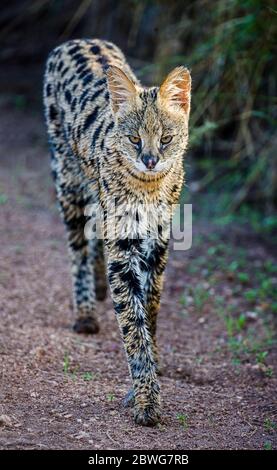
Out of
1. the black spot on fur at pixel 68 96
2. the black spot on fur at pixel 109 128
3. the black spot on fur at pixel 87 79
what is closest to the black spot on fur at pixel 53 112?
the black spot on fur at pixel 68 96

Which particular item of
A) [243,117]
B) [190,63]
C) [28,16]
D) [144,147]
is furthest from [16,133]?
[144,147]

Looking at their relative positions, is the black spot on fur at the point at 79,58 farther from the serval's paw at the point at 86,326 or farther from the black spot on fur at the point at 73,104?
the serval's paw at the point at 86,326

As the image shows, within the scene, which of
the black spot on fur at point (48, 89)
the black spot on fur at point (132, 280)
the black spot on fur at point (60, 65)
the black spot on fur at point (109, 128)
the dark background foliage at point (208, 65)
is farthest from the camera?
the dark background foliage at point (208, 65)

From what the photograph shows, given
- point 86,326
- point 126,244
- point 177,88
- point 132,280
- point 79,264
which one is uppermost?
point 177,88

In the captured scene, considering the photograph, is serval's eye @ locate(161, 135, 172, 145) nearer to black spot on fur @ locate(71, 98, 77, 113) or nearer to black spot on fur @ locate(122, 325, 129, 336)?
black spot on fur @ locate(122, 325, 129, 336)

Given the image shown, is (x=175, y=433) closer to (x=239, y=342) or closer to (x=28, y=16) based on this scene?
(x=239, y=342)

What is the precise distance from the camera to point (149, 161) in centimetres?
485

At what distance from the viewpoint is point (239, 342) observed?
6574mm

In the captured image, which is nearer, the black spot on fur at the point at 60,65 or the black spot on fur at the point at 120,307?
the black spot on fur at the point at 120,307

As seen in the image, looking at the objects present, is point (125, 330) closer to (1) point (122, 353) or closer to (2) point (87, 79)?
(1) point (122, 353)

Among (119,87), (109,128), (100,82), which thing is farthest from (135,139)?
(100,82)

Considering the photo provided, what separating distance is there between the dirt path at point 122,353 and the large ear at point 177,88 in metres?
1.85

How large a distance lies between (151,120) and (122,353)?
1963mm

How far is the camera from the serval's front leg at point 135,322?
4.83m
